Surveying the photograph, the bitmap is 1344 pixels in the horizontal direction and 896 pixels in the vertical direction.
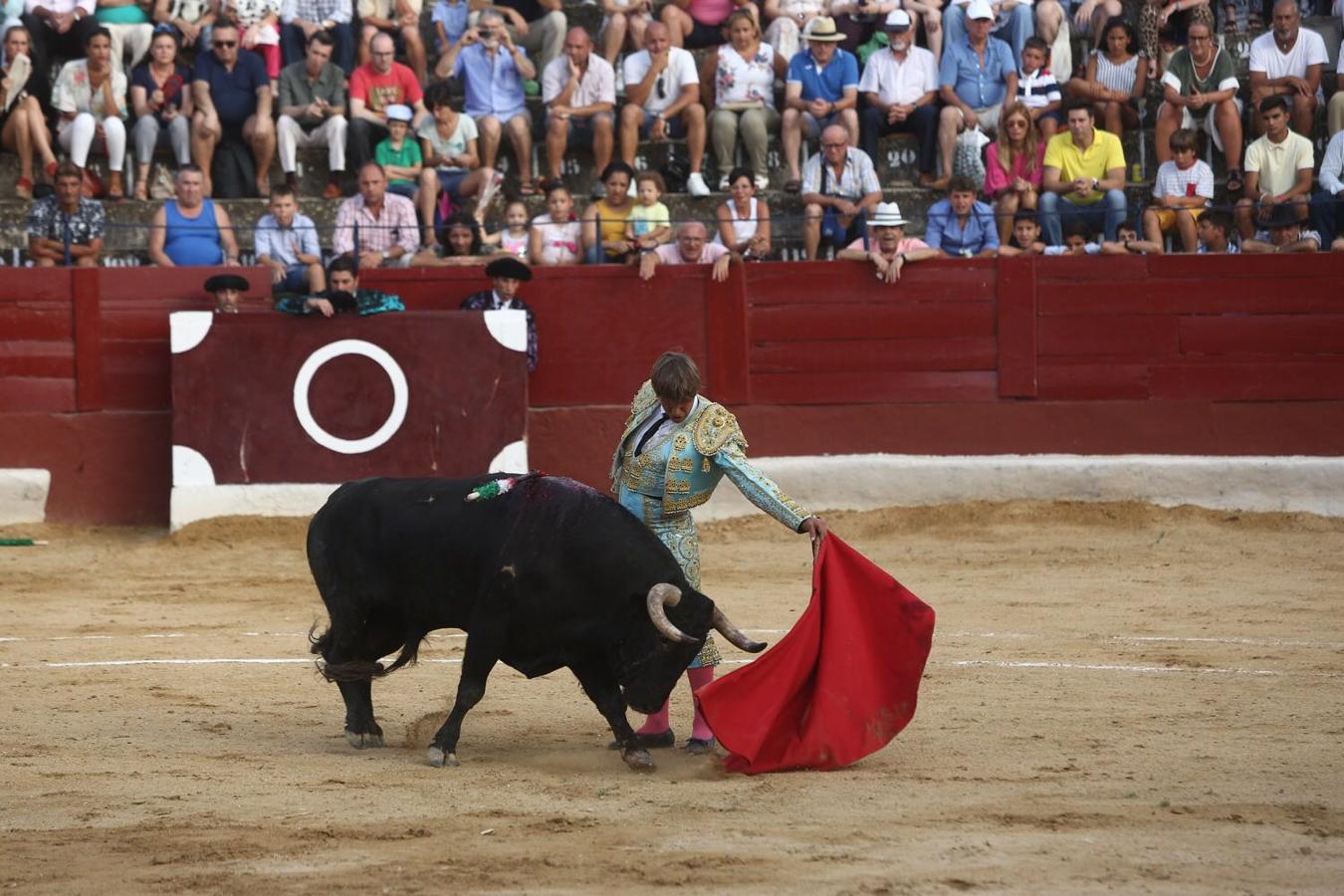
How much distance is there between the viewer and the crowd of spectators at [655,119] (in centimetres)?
1103

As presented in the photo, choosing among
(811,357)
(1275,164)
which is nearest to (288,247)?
(811,357)

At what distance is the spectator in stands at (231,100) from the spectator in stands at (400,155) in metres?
0.80

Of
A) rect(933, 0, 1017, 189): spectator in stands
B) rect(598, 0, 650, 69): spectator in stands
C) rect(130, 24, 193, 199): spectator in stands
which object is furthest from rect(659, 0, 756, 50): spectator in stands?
rect(130, 24, 193, 199): spectator in stands

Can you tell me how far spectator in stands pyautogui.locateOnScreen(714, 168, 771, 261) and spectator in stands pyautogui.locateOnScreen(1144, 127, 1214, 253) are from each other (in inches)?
85.1

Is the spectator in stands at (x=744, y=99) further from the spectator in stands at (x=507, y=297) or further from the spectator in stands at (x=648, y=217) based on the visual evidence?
the spectator in stands at (x=507, y=297)

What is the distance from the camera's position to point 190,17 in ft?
40.6

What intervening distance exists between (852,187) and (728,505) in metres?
1.99

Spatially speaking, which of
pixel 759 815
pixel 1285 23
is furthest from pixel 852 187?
pixel 759 815

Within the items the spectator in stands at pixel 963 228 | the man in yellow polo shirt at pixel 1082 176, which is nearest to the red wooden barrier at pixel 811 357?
the spectator in stands at pixel 963 228

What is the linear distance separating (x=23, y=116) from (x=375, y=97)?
2.09 m

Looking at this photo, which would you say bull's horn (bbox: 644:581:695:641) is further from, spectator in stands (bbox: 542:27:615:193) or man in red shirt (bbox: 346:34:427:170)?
man in red shirt (bbox: 346:34:427:170)

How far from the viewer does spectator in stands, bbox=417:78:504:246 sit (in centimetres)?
1148

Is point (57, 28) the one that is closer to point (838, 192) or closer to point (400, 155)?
point (400, 155)

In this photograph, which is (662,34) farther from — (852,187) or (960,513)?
(960,513)
